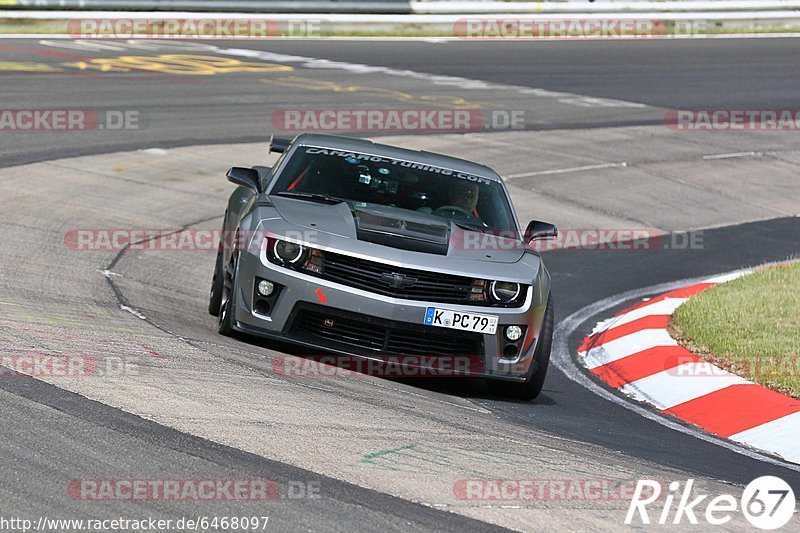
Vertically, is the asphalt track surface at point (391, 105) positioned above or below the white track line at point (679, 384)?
above

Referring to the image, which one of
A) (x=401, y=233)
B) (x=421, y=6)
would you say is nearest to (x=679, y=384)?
(x=401, y=233)

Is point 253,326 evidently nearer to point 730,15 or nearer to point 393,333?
point 393,333

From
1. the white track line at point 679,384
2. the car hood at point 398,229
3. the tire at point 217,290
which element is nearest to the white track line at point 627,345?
the white track line at point 679,384

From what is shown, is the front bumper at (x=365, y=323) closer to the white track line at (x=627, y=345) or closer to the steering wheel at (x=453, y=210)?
the steering wheel at (x=453, y=210)

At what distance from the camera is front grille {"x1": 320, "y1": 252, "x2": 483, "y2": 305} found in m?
7.19

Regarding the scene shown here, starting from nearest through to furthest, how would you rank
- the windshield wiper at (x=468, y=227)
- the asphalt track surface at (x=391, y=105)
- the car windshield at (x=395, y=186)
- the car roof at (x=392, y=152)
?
1. the asphalt track surface at (x=391, y=105)
2. the windshield wiper at (x=468, y=227)
3. the car windshield at (x=395, y=186)
4. the car roof at (x=392, y=152)

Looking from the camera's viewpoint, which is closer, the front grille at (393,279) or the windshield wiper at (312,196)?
the front grille at (393,279)

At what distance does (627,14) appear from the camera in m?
31.2

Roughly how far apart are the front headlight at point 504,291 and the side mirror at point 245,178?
1.87m

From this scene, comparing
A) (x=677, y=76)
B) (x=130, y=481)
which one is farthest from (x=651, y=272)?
→ (x=677, y=76)

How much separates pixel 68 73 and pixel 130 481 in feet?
53.5

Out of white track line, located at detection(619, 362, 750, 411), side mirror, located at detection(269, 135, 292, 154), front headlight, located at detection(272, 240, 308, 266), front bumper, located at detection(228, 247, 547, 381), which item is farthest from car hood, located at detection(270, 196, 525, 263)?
side mirror, located at detection(269, 135, 292, 154)

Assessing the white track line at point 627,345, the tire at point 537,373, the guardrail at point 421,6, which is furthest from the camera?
the guardrail at point 421,6

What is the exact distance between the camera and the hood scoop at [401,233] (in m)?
7.35
